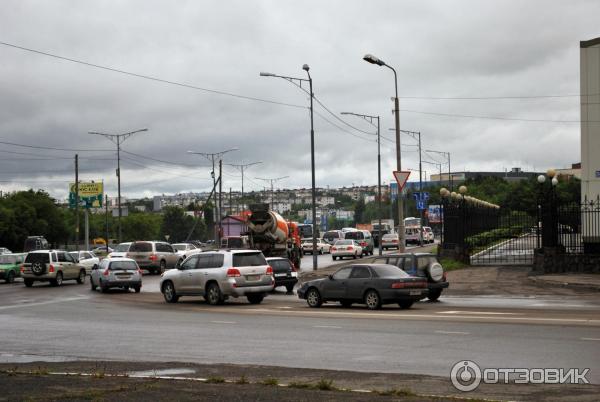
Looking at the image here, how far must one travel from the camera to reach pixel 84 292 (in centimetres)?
3812

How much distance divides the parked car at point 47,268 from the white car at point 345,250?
2488 centimetres

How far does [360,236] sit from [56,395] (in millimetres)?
62860

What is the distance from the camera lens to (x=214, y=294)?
28828 millimetres

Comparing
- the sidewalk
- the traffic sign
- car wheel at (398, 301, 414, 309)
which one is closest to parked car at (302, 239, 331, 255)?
the traffic sign

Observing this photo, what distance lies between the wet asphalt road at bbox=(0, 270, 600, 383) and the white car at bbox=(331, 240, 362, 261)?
119 feet

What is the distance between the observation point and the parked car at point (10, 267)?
160ft

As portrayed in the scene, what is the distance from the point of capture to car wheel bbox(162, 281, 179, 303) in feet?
99.4

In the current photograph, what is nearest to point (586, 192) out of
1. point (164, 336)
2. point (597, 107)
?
point (597, 107)

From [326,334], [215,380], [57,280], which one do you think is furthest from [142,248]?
[215,380]

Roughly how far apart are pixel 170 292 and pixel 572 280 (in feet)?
48.0

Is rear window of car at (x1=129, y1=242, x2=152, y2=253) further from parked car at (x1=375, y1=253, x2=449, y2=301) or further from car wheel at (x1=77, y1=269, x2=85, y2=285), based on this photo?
parked car at (x1=375, y1=253, x2=449, y2=301)

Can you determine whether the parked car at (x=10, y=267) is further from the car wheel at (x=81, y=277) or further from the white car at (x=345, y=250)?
the white car at (x=345, y=250)

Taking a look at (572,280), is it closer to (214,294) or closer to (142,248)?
(214,294)

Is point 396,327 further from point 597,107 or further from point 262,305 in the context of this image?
point 597,107
